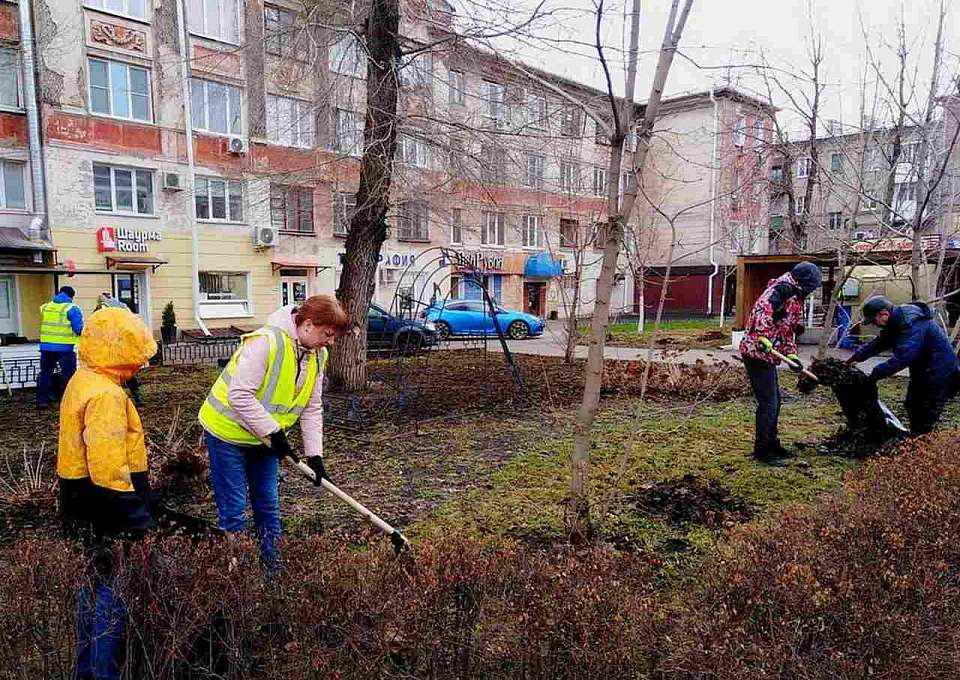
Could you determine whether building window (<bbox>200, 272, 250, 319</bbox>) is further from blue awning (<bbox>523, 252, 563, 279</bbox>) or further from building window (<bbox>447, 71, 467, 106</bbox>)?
blue awning (<bbox>523, 252, 563, 279</bbox>)

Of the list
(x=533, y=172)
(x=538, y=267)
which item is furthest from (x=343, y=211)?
(x=538, y=267)

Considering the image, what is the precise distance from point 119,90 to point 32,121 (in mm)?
2453

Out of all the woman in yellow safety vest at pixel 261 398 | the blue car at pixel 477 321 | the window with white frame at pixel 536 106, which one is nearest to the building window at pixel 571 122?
the window with white frame at pixel 536 106

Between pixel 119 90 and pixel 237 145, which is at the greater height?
pixel 119 90

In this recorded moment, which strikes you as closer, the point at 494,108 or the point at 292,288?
the point at 494,108

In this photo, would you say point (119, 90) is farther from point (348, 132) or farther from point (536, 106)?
point (536, 106)

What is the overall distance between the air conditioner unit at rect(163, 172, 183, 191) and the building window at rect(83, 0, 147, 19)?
4.22 metres

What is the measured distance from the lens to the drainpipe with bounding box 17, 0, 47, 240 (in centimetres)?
1582

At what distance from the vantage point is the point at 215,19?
63.3ft

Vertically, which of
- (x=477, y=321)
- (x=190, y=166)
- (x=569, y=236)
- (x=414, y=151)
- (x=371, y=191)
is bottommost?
(x=477, y=321)

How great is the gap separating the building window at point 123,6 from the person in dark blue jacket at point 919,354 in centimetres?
1938

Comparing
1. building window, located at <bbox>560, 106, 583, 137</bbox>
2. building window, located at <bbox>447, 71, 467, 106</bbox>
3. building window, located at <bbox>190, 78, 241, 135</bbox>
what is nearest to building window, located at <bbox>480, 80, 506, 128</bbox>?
building window, located at <bbox>447, 71, 467, 106</bbox>

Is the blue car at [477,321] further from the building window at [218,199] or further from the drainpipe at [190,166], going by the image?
the building window at [218,199]

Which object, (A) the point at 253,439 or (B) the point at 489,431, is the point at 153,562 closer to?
(A) the point at 253,439
